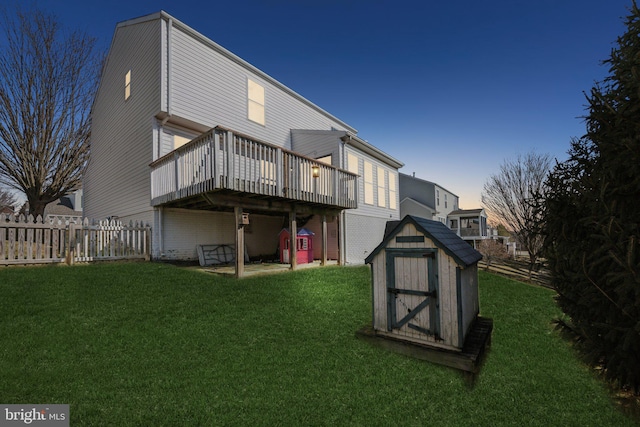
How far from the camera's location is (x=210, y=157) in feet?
25.6

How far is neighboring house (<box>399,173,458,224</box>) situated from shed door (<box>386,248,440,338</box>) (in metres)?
24.3

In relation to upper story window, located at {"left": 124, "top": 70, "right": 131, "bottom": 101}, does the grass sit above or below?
below

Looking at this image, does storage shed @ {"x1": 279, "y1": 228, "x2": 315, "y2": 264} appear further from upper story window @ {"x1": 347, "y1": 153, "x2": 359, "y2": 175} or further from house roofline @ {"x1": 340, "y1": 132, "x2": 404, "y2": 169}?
house roofline @ {"x1": 340, "y1": 132, "x2": 404, "y2": 169}

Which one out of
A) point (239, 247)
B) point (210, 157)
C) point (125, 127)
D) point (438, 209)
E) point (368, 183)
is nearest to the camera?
point (210, 157)

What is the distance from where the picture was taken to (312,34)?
1248cm

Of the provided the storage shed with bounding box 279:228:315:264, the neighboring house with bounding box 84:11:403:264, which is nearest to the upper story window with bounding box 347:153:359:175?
the neighboring house with bounding box 84:11:403:264

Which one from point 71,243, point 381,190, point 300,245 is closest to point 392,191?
point 381,190

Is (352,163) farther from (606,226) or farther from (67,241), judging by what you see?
(606,226)

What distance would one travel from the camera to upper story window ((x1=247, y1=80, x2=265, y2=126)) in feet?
43.1

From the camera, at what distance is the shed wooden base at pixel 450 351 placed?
323 cm

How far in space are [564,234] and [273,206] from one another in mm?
7351

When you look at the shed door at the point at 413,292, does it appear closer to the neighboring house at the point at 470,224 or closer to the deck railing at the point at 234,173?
the deck railing at the point at 234,173

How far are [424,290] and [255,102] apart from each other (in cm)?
1234

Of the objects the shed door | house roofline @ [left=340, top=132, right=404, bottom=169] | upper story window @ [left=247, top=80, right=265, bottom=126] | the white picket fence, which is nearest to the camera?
the shed door
